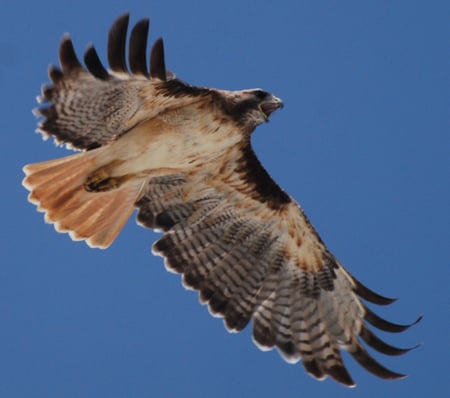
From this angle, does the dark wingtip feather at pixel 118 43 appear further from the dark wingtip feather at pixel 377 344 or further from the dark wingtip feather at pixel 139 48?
the dark wingtip feather at pixel 377 344

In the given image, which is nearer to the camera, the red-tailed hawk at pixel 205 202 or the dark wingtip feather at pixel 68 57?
the dark wingtip feather at pixel 68 57

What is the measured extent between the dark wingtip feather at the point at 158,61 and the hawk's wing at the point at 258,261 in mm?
1768

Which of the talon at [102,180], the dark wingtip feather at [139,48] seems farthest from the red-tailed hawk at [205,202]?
the dark wingtip feather at [139,48]

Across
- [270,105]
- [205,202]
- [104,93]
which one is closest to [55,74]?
[104,93]

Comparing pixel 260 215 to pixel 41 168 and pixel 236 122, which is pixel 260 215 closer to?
pixel 236 122

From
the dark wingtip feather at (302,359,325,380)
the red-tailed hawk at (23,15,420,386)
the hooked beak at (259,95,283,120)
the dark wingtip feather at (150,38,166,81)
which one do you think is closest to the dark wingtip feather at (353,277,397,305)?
the red-tailed hawk at (23,15,420,386)

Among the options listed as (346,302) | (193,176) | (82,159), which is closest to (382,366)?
(346,302)

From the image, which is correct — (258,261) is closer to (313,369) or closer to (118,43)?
(313,369)

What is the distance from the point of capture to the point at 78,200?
11.6 meters

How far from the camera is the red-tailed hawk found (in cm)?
1098

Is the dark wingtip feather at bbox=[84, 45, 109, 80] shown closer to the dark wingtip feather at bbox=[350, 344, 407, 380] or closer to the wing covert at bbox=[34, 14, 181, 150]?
the wing covert at bbox=[34, 14, 181, 150]

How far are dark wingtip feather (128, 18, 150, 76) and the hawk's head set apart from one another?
3.51 ft

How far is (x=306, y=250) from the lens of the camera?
12.1 meters

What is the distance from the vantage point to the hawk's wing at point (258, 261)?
11836mm
